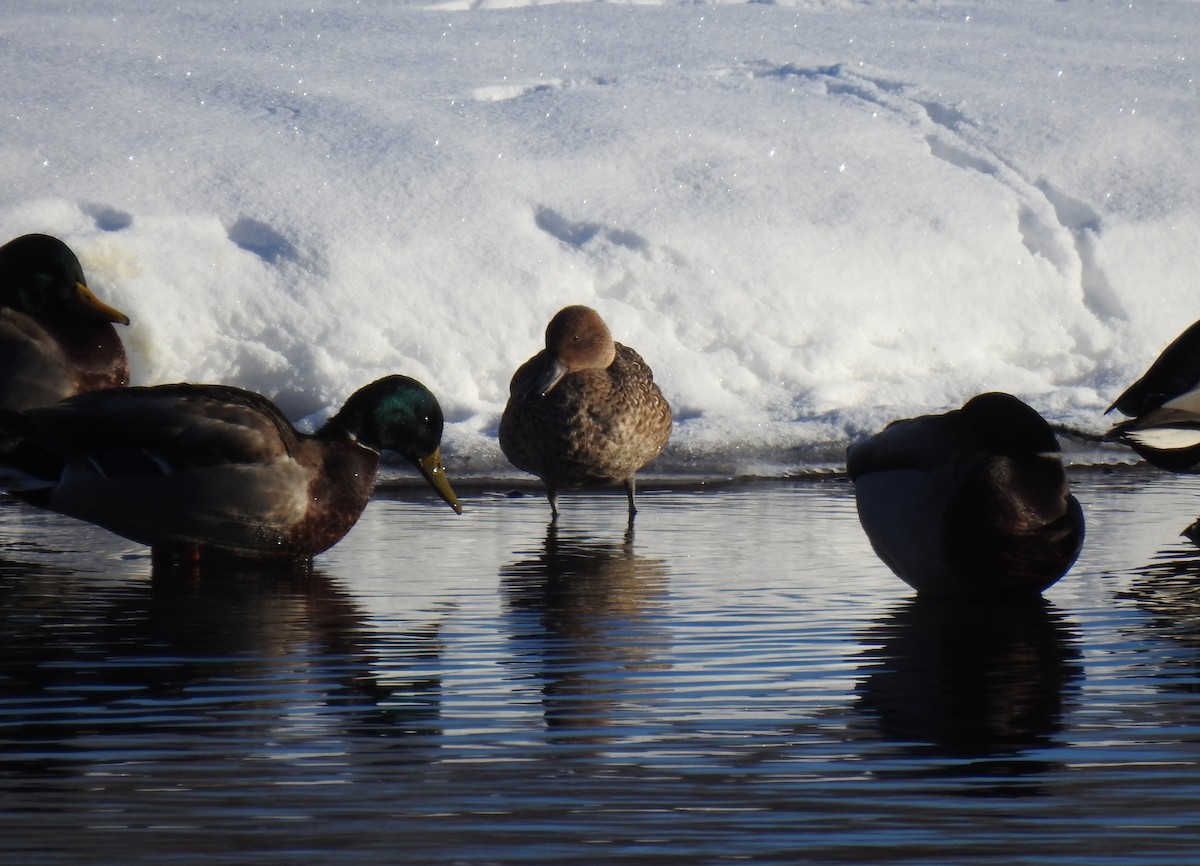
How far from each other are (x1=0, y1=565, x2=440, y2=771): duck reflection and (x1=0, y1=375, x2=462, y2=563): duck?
0.15 meters

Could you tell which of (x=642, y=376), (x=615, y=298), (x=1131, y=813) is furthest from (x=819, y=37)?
(x=1131, y=813)

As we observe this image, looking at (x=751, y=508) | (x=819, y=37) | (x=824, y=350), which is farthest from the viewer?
(x=819, y=37)

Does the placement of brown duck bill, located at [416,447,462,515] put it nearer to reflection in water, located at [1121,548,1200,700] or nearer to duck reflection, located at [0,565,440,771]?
duck reflection, located at [0,565,440,771]

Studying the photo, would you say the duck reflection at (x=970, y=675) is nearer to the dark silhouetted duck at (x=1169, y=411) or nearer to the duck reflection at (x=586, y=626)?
the duck reflection at (x=586, y=626)

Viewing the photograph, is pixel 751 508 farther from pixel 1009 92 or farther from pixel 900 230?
pixel 1009 92

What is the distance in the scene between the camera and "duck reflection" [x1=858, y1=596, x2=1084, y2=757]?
120 inches

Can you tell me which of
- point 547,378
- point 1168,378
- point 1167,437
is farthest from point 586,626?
point 547,378

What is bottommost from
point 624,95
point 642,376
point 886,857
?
point 886,857

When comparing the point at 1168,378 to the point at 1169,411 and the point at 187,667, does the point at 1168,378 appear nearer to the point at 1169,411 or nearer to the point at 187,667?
the point at 1169,411

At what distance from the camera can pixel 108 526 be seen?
5.14m

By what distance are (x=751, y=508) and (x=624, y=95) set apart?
5.09m

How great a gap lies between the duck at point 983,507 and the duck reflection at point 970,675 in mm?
84

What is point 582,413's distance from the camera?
670 centimetres

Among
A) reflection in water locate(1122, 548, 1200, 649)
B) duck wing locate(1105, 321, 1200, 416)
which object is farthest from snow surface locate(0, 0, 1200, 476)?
reflection in water locate(1122, 548, 1200, 649)
